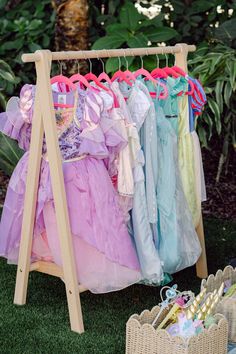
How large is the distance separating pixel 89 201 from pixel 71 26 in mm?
2349

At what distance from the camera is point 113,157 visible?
3670 mm

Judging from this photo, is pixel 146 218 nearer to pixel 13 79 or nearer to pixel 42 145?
pixel 42 145

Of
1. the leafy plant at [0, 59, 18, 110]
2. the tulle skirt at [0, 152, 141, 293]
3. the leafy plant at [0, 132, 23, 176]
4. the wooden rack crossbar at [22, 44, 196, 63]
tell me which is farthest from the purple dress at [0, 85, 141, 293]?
the leafy plant at [0, 59, 18, 110]

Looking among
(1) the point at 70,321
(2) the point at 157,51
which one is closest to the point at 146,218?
(1) the point at 70,321

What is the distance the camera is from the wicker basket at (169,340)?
9.62 feet

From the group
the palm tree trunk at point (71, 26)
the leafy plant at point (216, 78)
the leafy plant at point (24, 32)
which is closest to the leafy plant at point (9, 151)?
the leafy plant at point (24, 32)

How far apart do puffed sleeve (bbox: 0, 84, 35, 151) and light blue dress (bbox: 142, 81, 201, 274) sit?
0.60 metres

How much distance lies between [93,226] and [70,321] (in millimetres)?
472

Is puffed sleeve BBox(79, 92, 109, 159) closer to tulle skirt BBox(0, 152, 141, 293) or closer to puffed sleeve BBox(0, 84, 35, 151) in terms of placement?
tulle skirt BBox(0, 152, 141, 293)

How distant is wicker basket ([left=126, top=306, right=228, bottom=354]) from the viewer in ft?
9.62

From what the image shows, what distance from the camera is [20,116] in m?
3.71

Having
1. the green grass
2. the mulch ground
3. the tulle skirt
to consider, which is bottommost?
the mulch ground

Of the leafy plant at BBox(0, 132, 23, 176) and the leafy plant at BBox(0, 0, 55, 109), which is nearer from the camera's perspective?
the leafy plant at BBox(0, 132, 23, 176)

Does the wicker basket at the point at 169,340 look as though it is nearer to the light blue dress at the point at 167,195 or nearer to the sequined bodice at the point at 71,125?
the light blue dress at the point at 167,195
